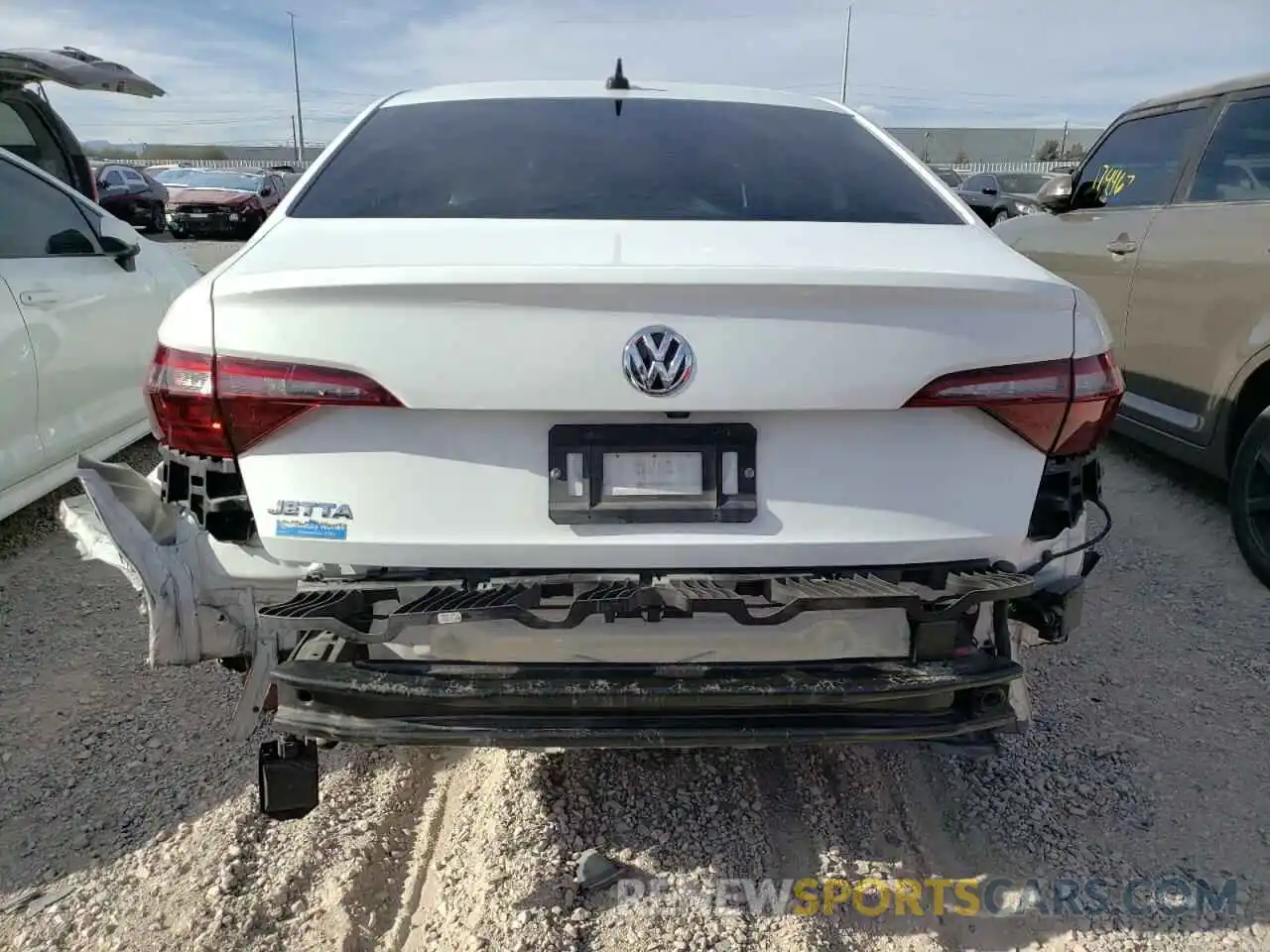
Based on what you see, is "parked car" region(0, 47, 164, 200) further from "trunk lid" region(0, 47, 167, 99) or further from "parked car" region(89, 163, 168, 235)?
"parked car" region(89, 163, 168, 235)

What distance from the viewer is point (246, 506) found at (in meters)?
1.99

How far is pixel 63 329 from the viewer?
4.23 metres

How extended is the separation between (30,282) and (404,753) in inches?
108

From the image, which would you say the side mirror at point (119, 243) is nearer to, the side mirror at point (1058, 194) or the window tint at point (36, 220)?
the window tint at point (36, 220)

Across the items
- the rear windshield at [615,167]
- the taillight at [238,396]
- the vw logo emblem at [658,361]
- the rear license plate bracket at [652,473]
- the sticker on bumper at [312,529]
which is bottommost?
the sticker on bumper at [312,529]

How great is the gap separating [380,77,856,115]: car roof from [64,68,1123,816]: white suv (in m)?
1.23

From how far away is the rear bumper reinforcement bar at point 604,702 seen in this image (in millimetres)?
1938

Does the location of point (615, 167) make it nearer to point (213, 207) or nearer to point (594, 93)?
point (594, 93)

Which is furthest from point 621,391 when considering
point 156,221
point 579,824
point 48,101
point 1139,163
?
point 156,221

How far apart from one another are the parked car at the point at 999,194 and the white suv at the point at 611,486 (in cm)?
120

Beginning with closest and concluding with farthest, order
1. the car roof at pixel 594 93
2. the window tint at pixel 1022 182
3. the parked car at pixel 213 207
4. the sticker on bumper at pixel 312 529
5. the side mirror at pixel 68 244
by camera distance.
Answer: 1. the sticker on bumper at pixel 312 529
2. the car roof at pixel 594 93
3. the side mirror at pixel 68 244
4. the window tint at pixel 1022 182
5. the parked car at pixel 213 207

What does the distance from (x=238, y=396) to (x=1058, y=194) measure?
207 inches

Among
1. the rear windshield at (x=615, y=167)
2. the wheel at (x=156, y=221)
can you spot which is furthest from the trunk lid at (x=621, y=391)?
the wheel at (x=156, y=221)

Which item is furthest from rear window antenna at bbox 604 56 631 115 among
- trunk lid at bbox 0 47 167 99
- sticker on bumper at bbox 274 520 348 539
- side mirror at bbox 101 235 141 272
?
trunk lid at bbox 0 47 167 99
